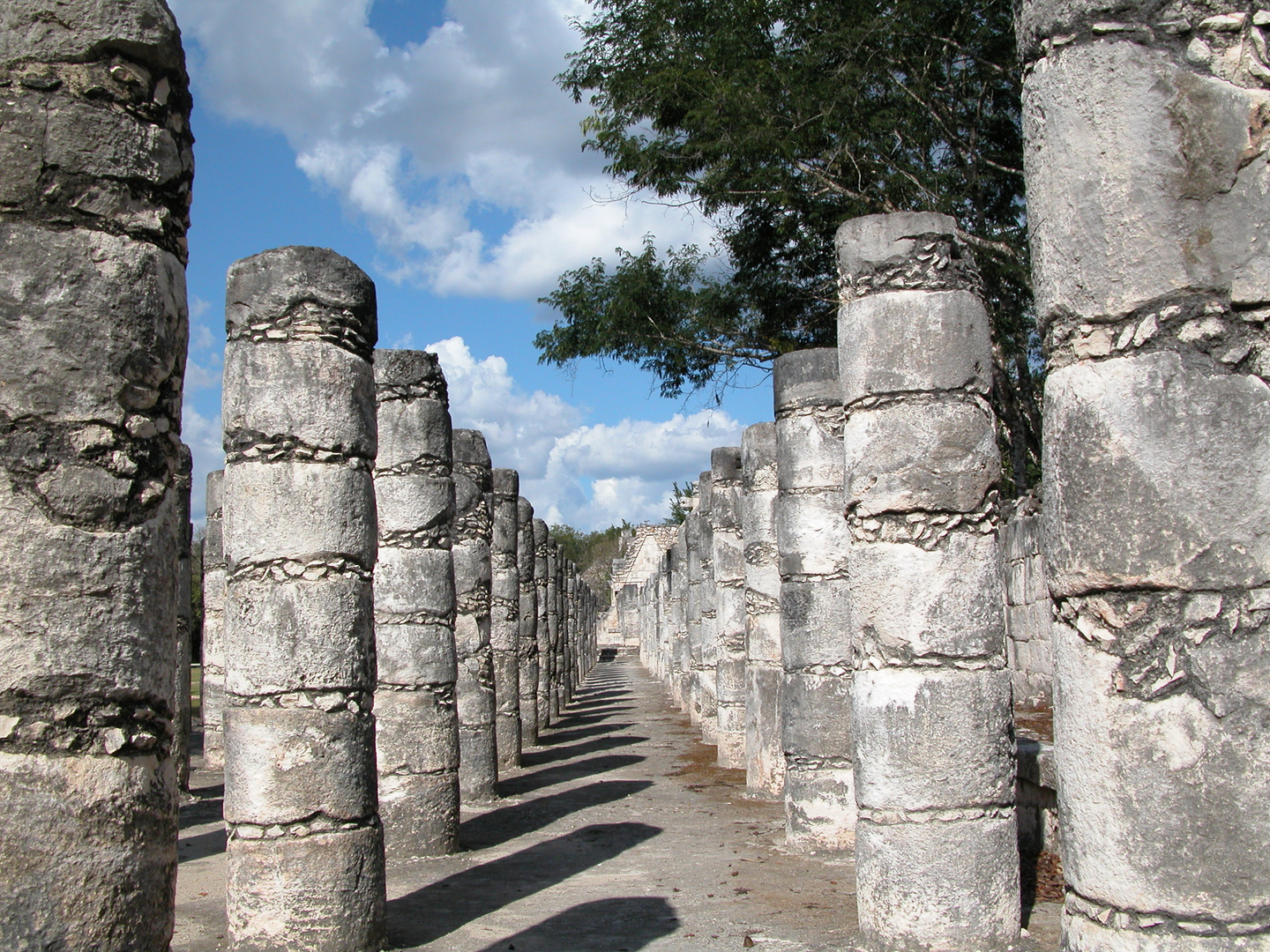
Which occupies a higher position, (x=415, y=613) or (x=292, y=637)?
(x=415, y=613)

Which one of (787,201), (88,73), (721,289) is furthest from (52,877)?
(721,289)

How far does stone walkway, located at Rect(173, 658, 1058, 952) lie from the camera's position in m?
6.56

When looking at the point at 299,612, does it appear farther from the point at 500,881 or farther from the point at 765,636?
the point at 765,636

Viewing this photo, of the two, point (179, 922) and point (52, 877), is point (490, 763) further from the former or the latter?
point (52, 877)

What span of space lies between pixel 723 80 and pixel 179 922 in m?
13.2

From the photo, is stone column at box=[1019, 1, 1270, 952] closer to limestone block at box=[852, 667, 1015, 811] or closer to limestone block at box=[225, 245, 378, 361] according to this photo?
limestone block at box=[852, 667, 1015, 811]

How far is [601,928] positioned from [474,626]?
5.27 metres

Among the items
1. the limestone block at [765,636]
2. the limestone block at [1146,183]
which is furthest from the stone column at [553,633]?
the limestone block at [1146,183]

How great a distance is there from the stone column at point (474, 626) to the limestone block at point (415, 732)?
1720 mm

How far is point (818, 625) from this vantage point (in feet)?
29.8

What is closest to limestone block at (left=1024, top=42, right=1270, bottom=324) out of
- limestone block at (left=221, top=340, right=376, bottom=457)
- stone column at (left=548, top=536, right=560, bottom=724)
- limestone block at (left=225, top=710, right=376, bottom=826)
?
limestone block at (left=221, top=340, right=376, bottom=457)

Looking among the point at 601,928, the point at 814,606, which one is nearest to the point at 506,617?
the point at 814,606

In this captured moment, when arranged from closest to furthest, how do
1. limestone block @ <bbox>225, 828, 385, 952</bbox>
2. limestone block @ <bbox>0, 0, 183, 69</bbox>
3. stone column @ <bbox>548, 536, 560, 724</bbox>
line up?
limestone block @ <bbox>0, 0, 183, 69</bbox>
limestone block @ <bbox>225, 828, 385, 952</bbox>
stone column @ <bbox>548, 536, 560, 724</bbox>

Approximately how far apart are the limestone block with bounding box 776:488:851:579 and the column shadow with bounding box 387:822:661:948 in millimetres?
2602
